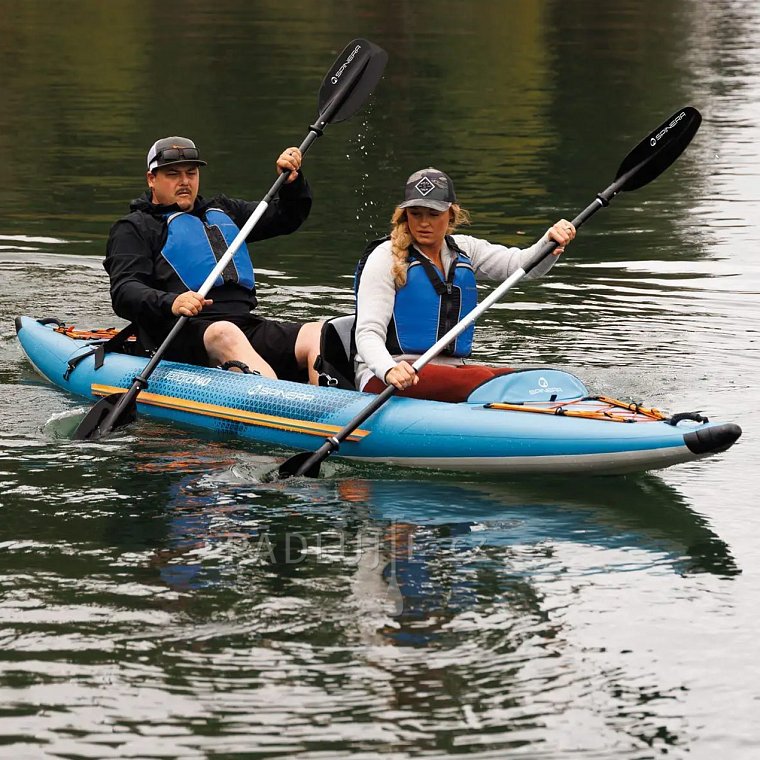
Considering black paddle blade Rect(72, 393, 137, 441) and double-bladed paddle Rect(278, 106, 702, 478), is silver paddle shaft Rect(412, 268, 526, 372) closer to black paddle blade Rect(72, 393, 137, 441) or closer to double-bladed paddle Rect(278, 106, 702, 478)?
double-bladed paddle Rect(278, 106, 702, 478)

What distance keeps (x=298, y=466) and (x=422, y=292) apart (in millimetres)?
970

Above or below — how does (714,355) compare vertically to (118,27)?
below

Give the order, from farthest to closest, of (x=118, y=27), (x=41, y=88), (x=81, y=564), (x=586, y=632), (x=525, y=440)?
(x=118, y=27)
(x=41, y=88)
(x=525, y=440)
(x=81, y=564)
(x=586, y=632)

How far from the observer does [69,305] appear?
34.8ft

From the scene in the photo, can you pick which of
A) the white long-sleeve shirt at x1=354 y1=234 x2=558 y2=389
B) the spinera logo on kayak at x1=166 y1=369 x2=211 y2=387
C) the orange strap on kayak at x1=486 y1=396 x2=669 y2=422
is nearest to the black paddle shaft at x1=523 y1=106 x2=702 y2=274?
the white long-sleeve shirt at x1=354 y1=234 x2=558 y2=389

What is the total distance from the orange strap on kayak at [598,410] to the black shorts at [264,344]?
144cm

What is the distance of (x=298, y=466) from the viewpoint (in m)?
6.97

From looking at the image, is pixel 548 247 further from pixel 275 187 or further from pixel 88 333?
pixel 88 333

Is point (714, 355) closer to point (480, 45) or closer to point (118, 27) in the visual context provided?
point (480, 45)

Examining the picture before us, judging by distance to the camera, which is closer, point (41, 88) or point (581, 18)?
point (41, 88)

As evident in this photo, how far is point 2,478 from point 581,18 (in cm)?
3063

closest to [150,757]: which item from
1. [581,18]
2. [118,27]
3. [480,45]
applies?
[480,45]

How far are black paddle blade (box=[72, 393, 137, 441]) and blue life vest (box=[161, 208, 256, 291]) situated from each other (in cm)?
77

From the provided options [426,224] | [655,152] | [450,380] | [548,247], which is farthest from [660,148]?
[450,380]
